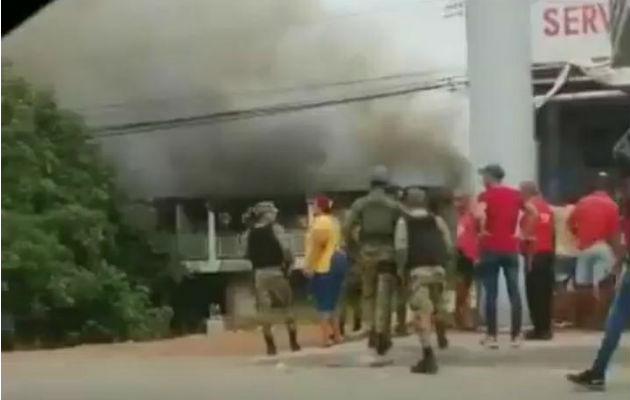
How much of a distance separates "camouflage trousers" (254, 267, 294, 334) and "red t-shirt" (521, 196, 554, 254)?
29.4 inches

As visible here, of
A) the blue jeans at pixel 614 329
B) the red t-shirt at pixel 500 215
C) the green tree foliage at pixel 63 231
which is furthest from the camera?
the green tree foliage at pixel 63 231

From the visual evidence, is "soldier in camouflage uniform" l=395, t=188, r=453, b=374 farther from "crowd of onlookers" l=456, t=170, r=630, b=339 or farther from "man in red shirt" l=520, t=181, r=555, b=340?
"man in red shirt" l=520, t=181, r=555, b=340

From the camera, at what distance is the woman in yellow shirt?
4234 millimetres

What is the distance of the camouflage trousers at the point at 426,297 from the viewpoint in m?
4.18

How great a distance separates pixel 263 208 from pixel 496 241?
2.40ft

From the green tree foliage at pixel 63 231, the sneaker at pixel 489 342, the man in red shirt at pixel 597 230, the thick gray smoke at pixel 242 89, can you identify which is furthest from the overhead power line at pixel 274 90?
the sneaker at pixel 489 342

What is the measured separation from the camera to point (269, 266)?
4293mm

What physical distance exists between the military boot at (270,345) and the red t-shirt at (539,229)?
831 millimetres

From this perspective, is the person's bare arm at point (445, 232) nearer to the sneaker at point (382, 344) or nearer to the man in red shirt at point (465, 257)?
the man in red shirt at point (465, 257)

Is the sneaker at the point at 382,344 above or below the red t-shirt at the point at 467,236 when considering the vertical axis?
below

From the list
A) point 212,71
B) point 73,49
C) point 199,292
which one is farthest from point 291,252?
point 73,49

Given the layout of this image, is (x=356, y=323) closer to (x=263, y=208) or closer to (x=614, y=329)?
(x=263, y=208)

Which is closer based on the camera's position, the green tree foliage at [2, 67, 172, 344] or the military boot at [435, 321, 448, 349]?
the military boot at [435, 321, 448, 349]

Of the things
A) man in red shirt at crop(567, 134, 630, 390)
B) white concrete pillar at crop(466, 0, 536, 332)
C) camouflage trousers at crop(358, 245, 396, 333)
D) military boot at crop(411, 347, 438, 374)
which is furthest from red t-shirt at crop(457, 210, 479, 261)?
man in red shirt at crop(567, 134, 630, 390)
